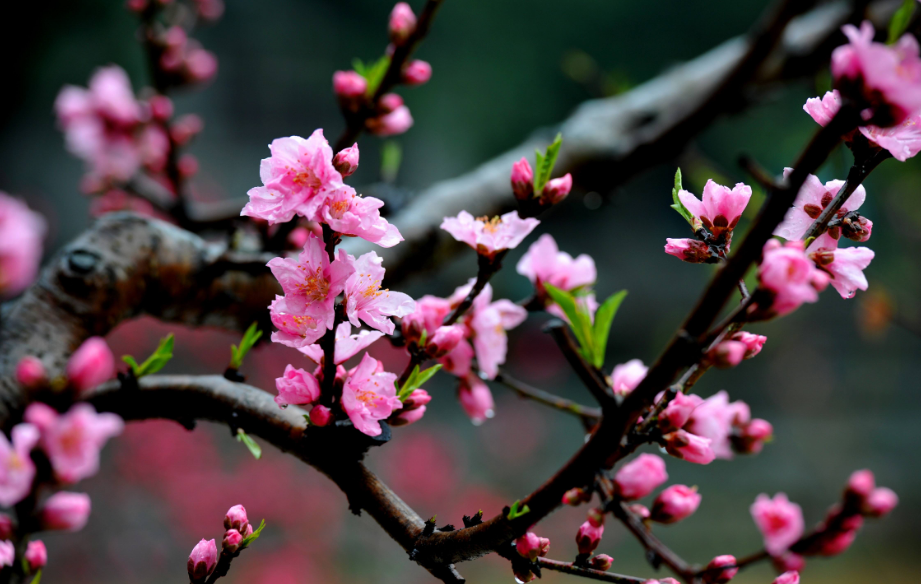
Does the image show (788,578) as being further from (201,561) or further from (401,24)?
(401,24)

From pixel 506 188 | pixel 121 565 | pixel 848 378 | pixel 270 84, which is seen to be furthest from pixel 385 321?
pixel 848 378

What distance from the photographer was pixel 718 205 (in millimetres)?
276

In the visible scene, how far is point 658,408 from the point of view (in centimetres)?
26

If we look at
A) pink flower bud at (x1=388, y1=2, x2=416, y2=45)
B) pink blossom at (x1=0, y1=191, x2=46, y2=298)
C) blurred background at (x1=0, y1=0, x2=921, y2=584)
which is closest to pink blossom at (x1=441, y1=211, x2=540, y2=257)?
pink flower bud at (x1=388, y1=2, x2=416, y2=45)

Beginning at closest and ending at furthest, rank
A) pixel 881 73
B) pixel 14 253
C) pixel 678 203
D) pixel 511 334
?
pixel 881 73, pixel 678 203, pixel 14 253, pixel 511 334

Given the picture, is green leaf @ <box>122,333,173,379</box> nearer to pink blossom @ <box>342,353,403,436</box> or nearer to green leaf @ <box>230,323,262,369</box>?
green leaf @ <box>230,323,262,369</box>

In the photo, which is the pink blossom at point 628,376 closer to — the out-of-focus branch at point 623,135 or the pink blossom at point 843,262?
the pink blossom at point 843,262

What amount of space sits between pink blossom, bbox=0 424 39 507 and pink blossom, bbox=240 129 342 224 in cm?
12

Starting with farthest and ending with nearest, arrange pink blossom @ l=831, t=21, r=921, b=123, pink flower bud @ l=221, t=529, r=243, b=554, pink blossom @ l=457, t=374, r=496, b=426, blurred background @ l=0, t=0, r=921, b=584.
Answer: blurred background @ l=0, t=0, r=921, b=584
pink blossom @ l=457, t=374, r=496, b=426
pink flower bud @ l=221, t=529, r=243, b=554
pink blossom @ l=831, t=21, r=921, b=123

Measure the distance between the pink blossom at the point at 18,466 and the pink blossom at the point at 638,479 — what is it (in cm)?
26

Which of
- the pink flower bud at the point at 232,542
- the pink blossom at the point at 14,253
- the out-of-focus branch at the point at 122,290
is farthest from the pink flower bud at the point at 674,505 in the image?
the pink blossom at the point at 14,253

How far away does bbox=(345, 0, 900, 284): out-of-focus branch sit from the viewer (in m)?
0.66

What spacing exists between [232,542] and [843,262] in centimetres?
34

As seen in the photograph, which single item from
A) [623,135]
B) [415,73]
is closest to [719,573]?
[415,73]
